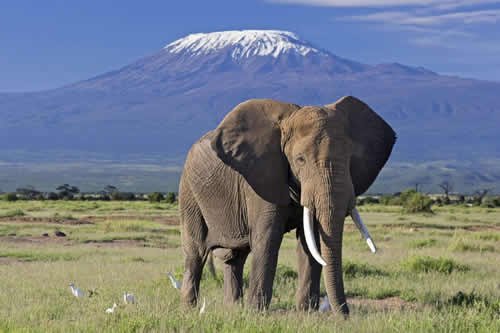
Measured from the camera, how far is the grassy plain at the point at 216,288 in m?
8.28

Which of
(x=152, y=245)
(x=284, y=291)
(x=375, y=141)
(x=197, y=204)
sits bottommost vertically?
(x=152, y=245)

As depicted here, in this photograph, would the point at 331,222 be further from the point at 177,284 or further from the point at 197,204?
the point at 177,284

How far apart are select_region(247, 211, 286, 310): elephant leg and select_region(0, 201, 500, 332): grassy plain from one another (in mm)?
198

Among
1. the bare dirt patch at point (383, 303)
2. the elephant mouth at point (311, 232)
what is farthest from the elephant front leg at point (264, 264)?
the bare dirt patch at point (383, 303)

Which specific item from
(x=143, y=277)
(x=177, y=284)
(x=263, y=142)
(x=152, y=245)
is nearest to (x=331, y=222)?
(x=263, y=142)

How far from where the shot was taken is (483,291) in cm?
1222

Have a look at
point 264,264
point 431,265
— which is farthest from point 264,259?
point 431,265

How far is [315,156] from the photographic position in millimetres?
8641

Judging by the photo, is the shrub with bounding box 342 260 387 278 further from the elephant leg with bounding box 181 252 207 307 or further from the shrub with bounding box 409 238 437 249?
the shrub with bounding box 409 238 437 249

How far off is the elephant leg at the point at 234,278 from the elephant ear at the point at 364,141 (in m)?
2.01

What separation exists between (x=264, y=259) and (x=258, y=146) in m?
1.23

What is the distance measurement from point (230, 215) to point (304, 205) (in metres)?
1.71

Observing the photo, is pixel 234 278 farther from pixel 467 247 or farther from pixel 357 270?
pixel 467 247

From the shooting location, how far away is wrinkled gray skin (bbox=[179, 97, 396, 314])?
8.55 metres
